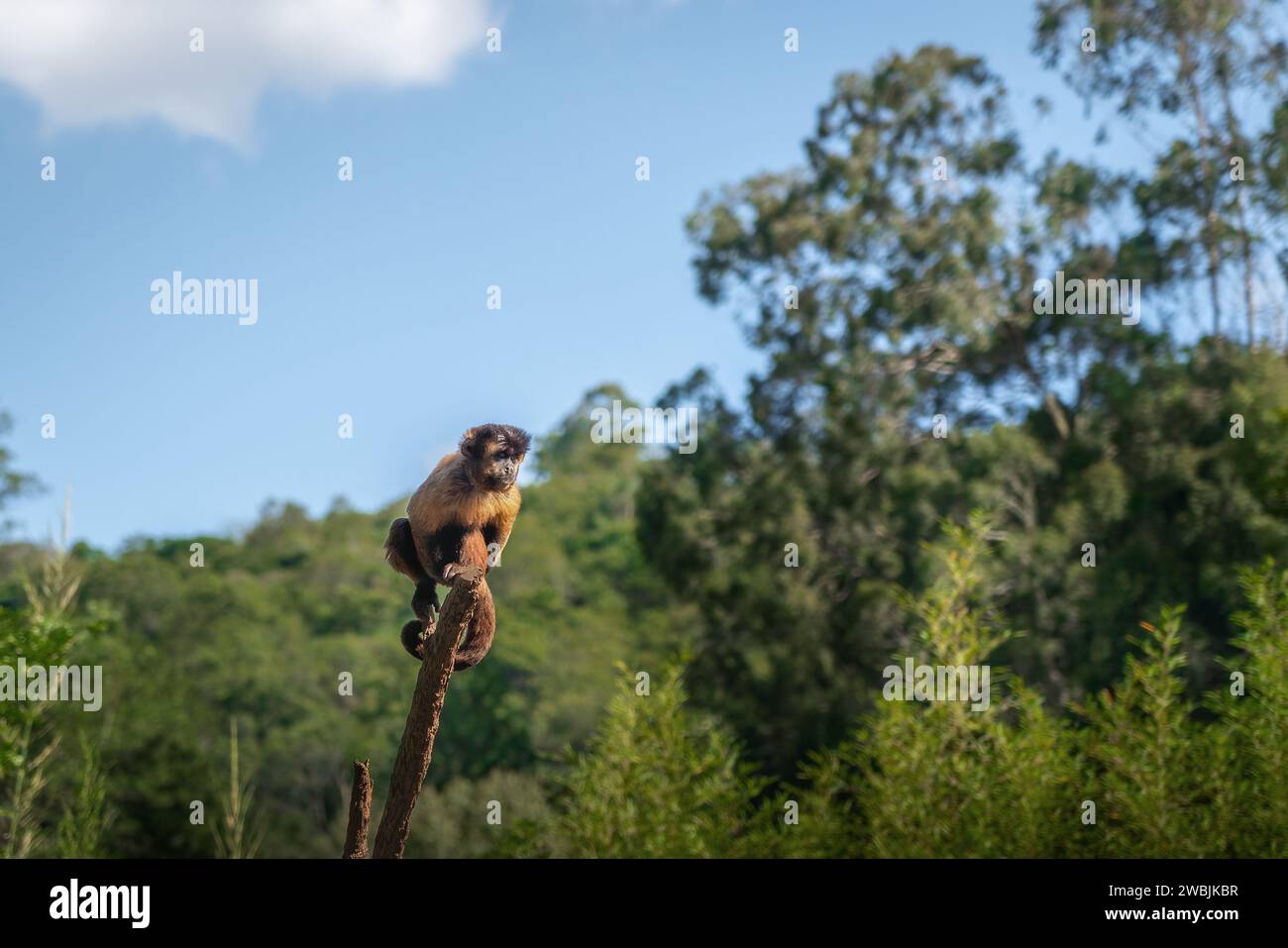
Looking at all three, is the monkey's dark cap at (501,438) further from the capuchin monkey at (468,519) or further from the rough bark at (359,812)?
the rough bark at (359,812)

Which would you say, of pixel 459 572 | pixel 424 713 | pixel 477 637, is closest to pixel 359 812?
pixel 424 713

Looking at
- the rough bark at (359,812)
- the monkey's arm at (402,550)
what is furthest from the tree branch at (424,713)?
the monkey's arm at (402,550)

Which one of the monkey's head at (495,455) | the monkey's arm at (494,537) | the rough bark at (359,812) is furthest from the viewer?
the rough bark at (359,812)

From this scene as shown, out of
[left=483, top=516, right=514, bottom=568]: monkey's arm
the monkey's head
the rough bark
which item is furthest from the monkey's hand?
the rough bark

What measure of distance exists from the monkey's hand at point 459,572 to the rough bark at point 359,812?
67cm

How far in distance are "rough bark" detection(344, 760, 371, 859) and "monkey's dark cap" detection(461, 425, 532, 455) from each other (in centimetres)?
102

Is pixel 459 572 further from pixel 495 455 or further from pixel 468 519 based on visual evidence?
pixel 495 455

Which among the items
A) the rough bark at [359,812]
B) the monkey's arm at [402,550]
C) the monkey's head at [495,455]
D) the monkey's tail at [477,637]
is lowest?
the rough bark at [359,812]

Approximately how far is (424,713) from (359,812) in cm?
53

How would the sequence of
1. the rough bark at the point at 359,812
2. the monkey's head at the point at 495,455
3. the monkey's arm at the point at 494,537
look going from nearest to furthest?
the monkey's head at the point at 495,455 → the monkey's arm at the point at 494,537 → the rough bark at the point at 359,812

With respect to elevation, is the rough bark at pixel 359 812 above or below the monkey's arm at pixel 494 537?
below

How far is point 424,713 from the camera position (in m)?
3.75

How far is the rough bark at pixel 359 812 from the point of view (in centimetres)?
Result: 398
